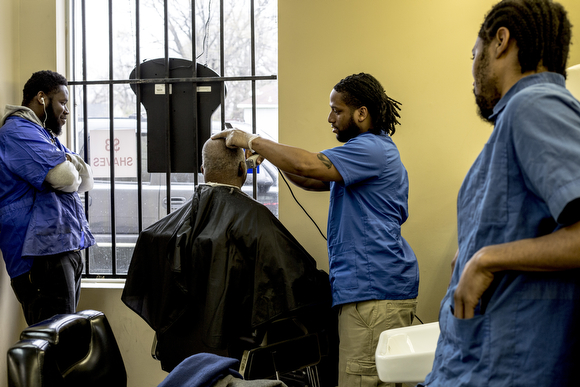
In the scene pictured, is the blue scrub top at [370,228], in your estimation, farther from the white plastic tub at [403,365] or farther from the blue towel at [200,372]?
the blue towel at [200,372]

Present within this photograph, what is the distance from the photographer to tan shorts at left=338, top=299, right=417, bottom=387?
158cm

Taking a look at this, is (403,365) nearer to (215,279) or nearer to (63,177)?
(215,279)

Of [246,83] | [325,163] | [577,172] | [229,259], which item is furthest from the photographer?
[246,83]

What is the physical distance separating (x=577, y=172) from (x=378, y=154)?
0.96 metres

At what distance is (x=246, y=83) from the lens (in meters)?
2.69

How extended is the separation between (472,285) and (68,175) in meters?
2.06

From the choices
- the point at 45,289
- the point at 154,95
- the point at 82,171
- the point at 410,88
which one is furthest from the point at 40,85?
the point at 410,88

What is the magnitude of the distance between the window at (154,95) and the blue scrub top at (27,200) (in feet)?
1.77

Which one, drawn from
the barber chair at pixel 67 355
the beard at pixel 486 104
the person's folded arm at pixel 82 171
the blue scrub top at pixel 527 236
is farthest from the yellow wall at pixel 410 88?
the blue scrub top at pixel 527 236

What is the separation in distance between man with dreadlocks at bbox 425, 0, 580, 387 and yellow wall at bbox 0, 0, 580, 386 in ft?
5.23

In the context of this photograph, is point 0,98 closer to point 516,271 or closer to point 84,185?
point 84,185

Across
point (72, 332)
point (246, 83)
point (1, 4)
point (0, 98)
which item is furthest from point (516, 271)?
point (1, 4)

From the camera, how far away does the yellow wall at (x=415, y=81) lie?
239 centimetres

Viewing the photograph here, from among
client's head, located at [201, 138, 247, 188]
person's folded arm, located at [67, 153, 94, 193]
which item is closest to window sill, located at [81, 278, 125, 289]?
person's folded arm, located at [67, 153, 94, 193]
